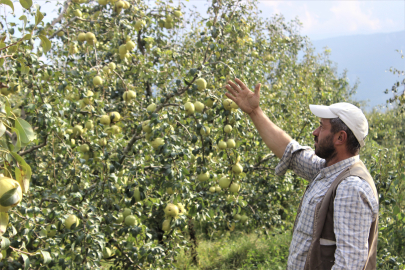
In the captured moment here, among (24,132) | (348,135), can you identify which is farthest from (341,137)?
(24,132)

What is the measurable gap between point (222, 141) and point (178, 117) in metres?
0.35

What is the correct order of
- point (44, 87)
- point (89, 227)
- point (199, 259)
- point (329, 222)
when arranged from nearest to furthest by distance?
point (329, 222), point (89, 227), point (44, 87), point (199, 259)

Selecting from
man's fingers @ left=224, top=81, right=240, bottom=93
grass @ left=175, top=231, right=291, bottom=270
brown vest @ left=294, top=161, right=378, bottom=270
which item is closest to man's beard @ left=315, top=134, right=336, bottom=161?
brown vest @ left=294, top=161, right=378, bottom=270

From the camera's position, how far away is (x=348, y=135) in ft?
4.95

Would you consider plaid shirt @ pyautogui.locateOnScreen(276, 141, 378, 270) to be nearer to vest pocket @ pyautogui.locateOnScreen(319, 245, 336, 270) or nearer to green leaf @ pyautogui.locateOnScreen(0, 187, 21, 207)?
vest pocket @ pyautogui.locateOnScreen(319, 245, 336, 270)

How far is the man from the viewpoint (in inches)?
50.2

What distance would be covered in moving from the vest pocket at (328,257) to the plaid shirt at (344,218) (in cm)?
8

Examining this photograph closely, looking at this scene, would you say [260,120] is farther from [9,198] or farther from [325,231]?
[9,198]

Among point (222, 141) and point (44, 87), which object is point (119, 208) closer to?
point (222, 141)

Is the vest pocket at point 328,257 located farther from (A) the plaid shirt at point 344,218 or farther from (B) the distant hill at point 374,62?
(B) the distant hill at point 374,62

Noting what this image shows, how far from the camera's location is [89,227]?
211 centimetres

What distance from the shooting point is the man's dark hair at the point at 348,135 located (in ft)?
4.94

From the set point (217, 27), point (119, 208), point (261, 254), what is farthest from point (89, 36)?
point (261, 254)

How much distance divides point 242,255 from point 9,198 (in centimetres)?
465
